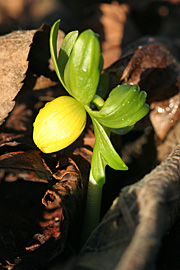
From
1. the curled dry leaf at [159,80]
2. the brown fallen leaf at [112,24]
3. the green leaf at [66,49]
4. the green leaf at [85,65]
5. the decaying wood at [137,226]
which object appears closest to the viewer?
the decaying wood at [137,226]

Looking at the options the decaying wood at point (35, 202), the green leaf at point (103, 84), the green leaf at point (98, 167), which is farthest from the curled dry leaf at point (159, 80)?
the green leaf at point (98, 167)

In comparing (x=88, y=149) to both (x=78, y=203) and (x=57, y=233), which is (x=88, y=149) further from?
(x=57, y=233)

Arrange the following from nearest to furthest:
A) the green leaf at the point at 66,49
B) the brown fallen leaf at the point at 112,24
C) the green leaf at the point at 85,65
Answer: the green leaf at the point at 85,65, the green leaf at the point at 66,49, the brown fallen leaf at the point at 112,24

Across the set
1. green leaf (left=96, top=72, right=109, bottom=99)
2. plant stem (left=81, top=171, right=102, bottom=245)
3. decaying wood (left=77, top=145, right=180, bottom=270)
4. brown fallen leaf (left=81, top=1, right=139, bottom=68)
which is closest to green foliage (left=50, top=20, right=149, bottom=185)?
plant stem (left=81, top=171, right=102, bottom=245)

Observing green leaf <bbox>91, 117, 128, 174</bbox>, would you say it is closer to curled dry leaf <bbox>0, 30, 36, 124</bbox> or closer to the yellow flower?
the yellow flower

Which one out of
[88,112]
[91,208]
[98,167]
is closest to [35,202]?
[91,208]

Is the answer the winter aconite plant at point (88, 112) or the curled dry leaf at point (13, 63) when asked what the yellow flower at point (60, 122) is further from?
the curled dry leaf at point (13, 63)

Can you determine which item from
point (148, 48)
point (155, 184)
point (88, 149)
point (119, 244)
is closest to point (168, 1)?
point (148, 48)
